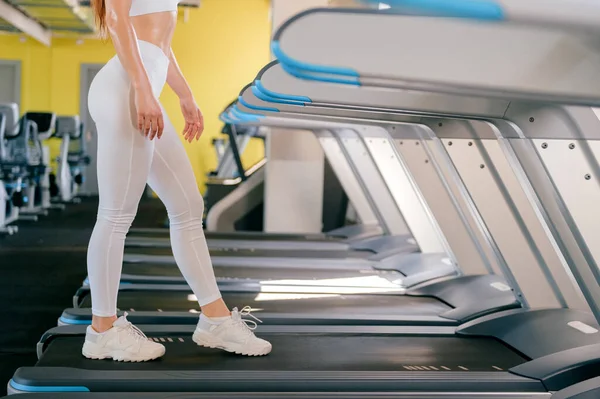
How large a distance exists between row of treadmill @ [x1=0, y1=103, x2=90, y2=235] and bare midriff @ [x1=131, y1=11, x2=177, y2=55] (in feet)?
17.5

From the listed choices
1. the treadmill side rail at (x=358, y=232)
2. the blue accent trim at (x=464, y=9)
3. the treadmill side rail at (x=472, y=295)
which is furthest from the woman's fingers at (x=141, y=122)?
the treadmill side rail at (x=358, y=232)

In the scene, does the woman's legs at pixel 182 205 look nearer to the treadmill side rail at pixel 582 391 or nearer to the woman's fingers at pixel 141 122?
the woman's fingers at pixel 141 122

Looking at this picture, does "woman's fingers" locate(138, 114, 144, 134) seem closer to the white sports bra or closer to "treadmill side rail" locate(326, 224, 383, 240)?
the white sports bra

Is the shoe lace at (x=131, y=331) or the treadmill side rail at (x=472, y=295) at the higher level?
the shoe lace at (x=131, y=331)

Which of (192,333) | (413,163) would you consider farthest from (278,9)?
(192,333)

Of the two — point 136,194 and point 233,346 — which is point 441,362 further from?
point 136,194

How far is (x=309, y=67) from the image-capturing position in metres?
2.07

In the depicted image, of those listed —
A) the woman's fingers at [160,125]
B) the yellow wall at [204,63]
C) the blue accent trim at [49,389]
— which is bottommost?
the blue accent trim at [49,389]

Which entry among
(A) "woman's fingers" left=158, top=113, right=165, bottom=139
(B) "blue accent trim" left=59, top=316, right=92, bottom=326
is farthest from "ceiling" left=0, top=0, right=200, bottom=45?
(A) "woman's fingers" left=158, top=113, right=165, bottom=139

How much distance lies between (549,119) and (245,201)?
5.23 meters

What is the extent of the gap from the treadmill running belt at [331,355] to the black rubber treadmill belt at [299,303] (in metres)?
0.46

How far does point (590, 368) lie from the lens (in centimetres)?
239

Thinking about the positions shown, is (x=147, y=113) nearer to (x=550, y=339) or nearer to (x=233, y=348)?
(x=233, y=348)

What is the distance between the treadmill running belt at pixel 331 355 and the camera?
2439 millimetres
